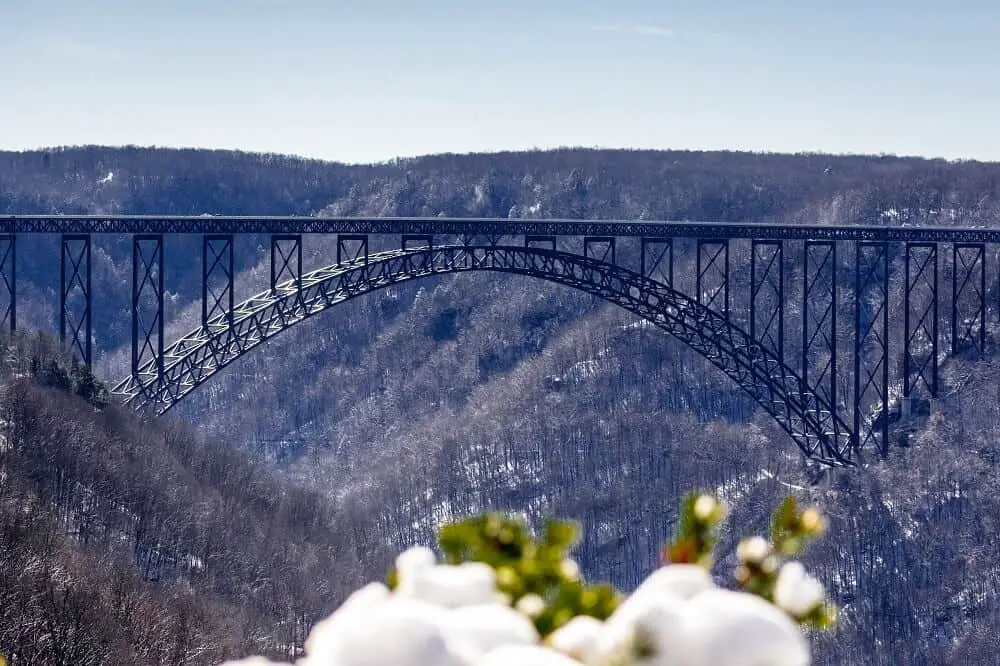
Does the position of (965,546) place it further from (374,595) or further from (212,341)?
(374,595)

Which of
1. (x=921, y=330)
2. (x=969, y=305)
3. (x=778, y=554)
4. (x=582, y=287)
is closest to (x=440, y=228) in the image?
(x=582, y=287)

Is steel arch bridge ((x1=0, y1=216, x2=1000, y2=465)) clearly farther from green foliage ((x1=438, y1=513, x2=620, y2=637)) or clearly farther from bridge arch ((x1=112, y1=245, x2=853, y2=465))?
green foliage ((x1=438, y1=513, x2=620, y2=637))

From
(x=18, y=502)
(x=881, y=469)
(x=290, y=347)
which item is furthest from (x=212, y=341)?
(x=290, y=347)

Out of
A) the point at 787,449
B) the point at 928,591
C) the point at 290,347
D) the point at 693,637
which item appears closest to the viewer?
the point at 693,637

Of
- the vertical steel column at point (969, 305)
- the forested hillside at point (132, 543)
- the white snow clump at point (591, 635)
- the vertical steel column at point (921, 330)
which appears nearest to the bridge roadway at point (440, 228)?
the vertical steel column at point (969, 305)

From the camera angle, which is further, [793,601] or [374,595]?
[793,601]

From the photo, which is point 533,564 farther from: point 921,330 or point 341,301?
point 921,330
